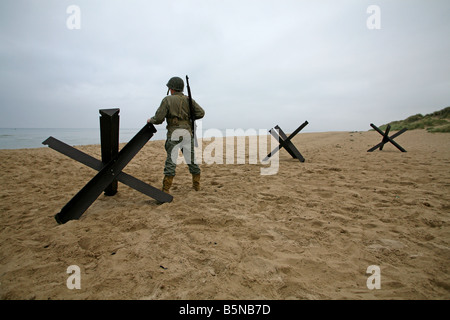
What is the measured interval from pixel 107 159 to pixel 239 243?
2364 millimetres

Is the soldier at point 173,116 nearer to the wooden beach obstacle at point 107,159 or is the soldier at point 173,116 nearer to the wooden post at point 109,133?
the wooden beach obstacle at point 107,159

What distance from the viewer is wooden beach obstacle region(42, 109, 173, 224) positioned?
293 cm

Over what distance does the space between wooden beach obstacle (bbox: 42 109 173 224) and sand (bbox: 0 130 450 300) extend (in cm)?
23

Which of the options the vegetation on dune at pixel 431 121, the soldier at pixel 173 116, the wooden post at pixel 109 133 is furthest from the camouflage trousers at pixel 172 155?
the vegetation on dune at pixel 431 121

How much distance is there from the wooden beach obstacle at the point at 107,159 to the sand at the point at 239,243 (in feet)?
0.75

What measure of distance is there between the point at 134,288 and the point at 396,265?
2252 mm

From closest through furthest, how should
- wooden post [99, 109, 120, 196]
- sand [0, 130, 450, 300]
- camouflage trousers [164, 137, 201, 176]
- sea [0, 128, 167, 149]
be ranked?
sand [0, 130, 450, 300] < wooden post [99, 109, 120, 196] < camouflage trousers [164, 137, 201, 176] < sea [0, 128, 167, 149]

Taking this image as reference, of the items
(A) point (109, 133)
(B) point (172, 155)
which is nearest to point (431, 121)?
(B) point (172, 155)

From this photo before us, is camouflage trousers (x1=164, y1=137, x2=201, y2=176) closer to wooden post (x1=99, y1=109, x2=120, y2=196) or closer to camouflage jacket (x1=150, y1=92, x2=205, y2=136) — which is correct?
camouflage jacket (x1=150, y1=92, x2=205, y2=136)

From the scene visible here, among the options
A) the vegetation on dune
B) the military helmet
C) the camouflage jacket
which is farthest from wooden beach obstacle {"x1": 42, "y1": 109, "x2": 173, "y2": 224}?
the vegetation on dune

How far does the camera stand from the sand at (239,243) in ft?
5.60

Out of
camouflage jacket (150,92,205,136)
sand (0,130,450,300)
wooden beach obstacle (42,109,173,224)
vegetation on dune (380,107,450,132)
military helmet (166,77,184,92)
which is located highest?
vegetation on dune (380,107,450,132)

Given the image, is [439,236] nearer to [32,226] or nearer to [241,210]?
[241,210]
